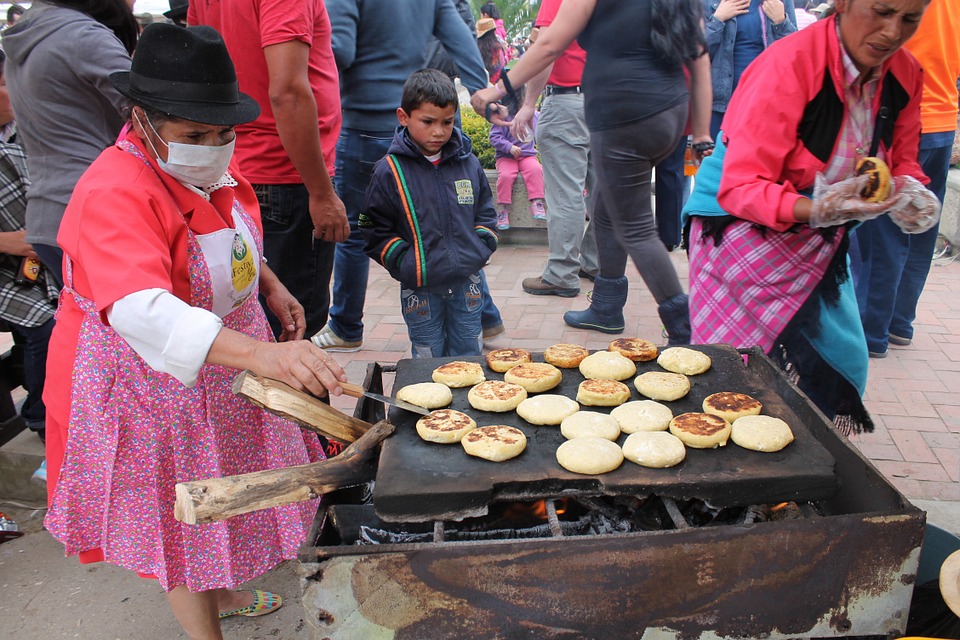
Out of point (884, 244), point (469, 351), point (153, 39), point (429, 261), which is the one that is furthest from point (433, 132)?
point (884, 244)

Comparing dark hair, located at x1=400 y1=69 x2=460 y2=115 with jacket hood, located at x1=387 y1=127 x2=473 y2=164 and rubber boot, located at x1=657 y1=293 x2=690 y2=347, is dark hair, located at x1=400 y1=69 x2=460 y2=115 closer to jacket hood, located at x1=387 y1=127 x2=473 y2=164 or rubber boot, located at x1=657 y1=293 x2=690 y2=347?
jacket hood, located at x1=387 y1=127 x2=473 y2=164

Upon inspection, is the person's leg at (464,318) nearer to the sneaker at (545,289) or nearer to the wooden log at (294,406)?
the wooden log at (294,406)

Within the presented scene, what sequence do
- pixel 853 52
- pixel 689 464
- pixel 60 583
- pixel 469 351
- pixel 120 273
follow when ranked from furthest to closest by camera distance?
pixel 469 351
pixel 60 583
pixel 853 52
pixel 689 464
pixel 120 273

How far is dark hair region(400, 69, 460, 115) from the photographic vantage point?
325 centimetres

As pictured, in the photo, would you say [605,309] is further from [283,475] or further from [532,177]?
[283,475]

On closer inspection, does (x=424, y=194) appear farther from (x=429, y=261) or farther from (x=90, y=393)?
(x=90, y=393)

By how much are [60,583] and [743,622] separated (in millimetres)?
2740

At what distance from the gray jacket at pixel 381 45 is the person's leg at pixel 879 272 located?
9.19 feet

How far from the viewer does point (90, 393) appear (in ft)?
6.61

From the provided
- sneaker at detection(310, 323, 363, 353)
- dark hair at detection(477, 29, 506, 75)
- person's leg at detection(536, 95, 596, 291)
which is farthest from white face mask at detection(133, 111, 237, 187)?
dark hair at detection(477, 29, 506, 75)

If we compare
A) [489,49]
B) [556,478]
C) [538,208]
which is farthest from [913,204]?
[489,49]

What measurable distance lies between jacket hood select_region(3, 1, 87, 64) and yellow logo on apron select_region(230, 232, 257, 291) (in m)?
1.17

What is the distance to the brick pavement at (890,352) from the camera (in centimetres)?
352

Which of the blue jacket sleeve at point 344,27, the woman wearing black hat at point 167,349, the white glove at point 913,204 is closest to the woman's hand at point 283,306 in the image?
the woman wearing black hat at point 167,349
